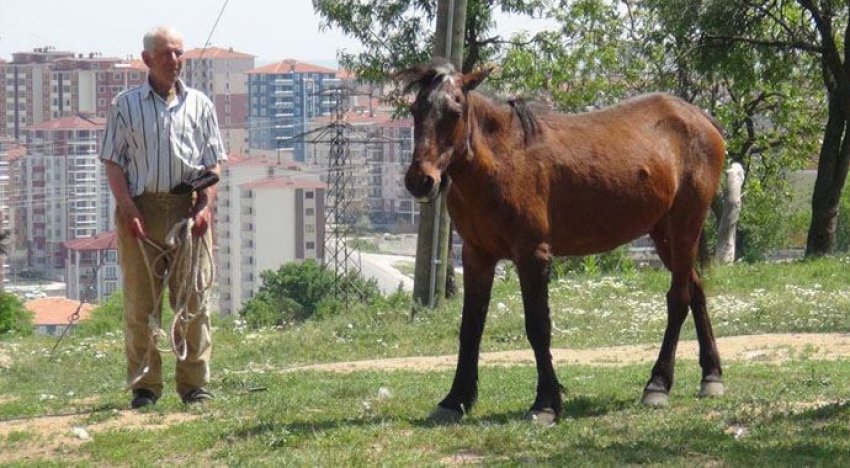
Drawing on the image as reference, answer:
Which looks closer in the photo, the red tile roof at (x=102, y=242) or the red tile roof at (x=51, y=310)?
the red tile roof at (x=102, y=242)

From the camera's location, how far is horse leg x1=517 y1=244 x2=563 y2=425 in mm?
8828

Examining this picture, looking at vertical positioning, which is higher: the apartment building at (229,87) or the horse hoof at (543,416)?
the apartment building at (229,87)

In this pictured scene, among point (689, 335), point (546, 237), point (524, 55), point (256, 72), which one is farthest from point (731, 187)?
point (256, 72)

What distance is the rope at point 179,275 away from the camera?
31.7 feet

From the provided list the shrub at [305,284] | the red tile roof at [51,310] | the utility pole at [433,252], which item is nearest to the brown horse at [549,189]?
the utility pole at [433,252]

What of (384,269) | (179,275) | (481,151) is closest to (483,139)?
(481,151)

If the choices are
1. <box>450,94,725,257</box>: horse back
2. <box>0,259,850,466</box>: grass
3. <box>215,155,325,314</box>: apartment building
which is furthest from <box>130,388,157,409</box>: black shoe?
<box>215,155,325,314</box>: apartment building

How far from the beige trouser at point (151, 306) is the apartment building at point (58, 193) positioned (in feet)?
196

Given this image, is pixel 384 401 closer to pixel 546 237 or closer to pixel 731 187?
pixel 546 237

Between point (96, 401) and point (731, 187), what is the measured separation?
17.6 meters

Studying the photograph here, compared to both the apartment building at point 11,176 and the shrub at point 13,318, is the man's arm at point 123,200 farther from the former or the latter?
the apartment building at point 11,176

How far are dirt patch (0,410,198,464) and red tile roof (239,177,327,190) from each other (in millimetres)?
77884

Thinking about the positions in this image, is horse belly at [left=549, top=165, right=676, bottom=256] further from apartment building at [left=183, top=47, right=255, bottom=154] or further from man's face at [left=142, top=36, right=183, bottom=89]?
apartment building at [left=183, top=47, right=255, bottom=154]

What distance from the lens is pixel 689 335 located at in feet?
50.8
